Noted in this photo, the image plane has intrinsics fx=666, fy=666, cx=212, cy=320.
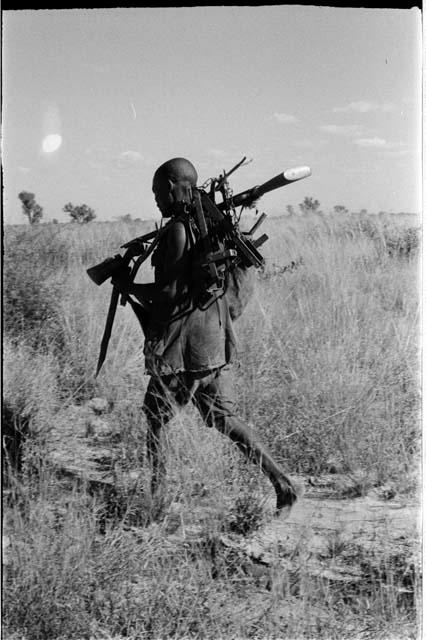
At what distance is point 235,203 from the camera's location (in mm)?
2947

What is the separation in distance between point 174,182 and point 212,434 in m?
1.43

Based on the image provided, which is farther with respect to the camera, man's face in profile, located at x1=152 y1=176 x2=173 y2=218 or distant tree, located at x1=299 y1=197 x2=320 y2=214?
distant tree, located at x1=299 y1=197 x2=320 y2=214

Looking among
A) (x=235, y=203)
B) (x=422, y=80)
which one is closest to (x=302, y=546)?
→ (x=235, y=203)

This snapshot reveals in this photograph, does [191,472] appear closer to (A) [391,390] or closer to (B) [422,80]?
(A) [391,390]

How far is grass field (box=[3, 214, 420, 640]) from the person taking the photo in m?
2.51

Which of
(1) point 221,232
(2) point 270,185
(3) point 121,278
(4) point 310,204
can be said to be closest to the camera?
(2) point 270,185

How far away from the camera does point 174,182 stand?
9.65 ft

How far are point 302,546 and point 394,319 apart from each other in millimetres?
2691

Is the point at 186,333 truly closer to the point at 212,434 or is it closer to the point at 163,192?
the point at 163,192

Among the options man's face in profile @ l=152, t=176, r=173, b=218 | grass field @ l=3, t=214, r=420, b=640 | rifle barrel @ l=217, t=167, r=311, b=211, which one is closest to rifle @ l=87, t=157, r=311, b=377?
rifle barrel @ l=217, t=167, r=311, b=211

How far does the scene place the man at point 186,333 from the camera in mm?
2934

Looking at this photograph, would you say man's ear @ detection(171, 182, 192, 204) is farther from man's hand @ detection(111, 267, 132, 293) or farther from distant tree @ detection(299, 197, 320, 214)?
distant tree @ detection(299, 197, 320, 214)

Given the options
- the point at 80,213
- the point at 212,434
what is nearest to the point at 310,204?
the point at 80,213

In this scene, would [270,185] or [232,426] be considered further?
[232,426]
